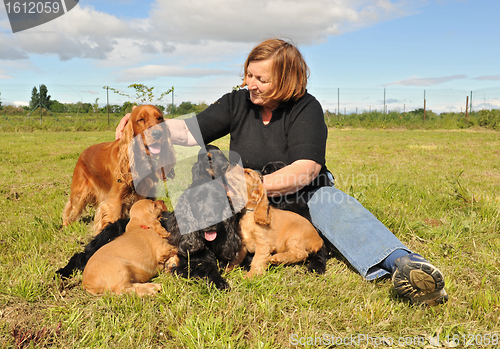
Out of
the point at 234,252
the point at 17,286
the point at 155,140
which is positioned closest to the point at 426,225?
the point at 234,252

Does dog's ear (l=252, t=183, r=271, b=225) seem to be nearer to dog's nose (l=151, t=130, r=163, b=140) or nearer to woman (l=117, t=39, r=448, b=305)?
woman (l=117, t=39, r=448, b=305)

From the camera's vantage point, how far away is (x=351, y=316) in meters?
2.04

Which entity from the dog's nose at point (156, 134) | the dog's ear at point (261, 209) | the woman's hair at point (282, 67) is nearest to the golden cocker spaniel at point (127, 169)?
the dog's nose at point (156, 134)

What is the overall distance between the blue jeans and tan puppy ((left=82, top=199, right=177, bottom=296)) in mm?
1206

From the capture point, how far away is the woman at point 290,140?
8.20 ft

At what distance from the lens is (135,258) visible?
2410 millimetres

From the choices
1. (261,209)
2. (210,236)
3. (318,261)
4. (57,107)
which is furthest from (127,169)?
(57,107)

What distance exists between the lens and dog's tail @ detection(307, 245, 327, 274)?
103 inches

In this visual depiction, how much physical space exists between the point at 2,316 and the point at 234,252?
4.77 ft

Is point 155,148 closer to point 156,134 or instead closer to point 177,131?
point 156,134

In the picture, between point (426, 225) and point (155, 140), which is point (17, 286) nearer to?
point (155, 140)

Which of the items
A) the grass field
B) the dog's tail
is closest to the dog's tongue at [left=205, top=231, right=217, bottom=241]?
the grass field

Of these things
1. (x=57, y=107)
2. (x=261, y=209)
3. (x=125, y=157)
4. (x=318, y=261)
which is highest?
(x=57, y=107)

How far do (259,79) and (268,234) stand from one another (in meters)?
1.30
